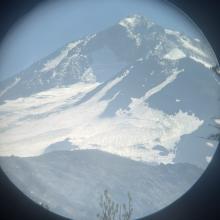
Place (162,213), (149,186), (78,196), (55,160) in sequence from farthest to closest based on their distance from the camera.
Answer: (55,160) → (149,186) → (78,196) → (162,213)

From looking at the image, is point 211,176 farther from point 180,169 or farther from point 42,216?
point 180,169

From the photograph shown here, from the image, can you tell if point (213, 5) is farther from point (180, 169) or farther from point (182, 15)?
point (180, 169)

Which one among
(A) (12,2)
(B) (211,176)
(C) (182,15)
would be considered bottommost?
(B) (211,176)

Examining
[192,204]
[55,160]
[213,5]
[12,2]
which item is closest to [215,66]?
[213,5]

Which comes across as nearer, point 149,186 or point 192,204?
point 192,204

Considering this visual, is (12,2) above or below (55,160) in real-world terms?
above

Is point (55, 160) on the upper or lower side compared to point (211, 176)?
lower

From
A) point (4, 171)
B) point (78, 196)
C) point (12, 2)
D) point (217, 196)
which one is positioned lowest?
point (78, 196)

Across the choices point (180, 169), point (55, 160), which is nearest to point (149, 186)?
point (180, 169)

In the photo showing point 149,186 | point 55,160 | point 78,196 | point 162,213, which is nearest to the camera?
point 162,213
